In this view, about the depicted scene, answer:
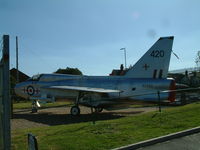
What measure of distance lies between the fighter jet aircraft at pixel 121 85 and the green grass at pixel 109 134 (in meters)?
6.07

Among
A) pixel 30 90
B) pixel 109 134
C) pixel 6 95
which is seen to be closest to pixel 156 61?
pixel 30 90

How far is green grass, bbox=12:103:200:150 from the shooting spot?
23.4ft

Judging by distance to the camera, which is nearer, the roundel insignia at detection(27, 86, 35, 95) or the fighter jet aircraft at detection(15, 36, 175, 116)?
the fighter jet aircraft at detection(15, 36, 175, 116)

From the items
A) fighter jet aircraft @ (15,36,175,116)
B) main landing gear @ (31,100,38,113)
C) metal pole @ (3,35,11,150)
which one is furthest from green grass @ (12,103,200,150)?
main landing gear @ (31,100,38,113)

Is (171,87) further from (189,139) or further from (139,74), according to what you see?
(189,139)

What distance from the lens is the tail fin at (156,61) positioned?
17.3 meters

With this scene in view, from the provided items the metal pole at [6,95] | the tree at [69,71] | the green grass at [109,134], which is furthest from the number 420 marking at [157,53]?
the tree at [69,71]

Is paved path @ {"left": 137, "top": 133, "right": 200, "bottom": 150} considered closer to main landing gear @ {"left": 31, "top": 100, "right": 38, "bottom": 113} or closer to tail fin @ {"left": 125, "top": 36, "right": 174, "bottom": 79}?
tail fin @ {"left": 125, "top": 36, "right": 174, "bottom": 79}

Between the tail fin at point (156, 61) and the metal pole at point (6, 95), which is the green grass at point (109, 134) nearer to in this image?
the metal pole at point (6, 95)

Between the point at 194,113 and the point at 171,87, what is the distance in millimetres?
5059

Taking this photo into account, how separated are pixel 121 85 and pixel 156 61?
2.82m

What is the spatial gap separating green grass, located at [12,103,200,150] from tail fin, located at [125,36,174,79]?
22.3 ft

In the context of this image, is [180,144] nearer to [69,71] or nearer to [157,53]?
[157,53]

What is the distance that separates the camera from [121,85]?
17719mm
